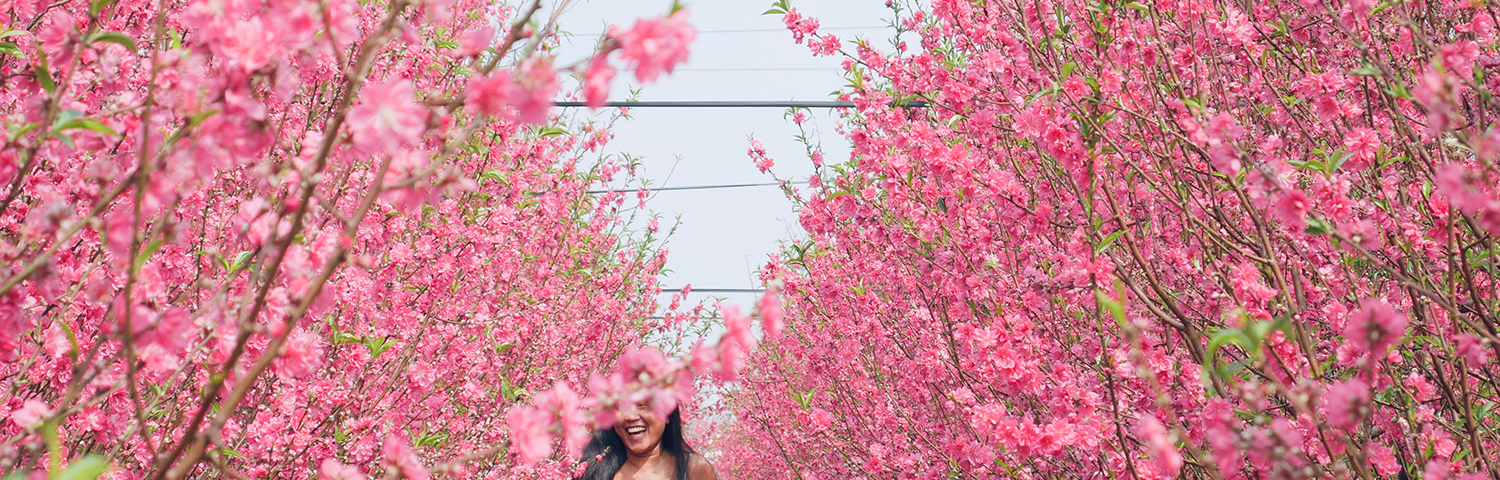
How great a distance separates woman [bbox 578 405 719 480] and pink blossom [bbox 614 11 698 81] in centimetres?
413

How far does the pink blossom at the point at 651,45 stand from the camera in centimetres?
100

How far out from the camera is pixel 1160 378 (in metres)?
2.37

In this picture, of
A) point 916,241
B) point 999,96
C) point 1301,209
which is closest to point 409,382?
point 916,241

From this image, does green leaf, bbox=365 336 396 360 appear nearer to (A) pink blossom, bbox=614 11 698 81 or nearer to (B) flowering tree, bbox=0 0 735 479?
(B) flowering tree, bbox=0 0 735 479

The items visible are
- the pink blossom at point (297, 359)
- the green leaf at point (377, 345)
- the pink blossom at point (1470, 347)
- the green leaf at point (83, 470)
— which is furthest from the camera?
the green leaf at point (377, 345)

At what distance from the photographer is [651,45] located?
100 cm

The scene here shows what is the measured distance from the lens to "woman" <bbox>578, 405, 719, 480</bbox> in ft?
16.5

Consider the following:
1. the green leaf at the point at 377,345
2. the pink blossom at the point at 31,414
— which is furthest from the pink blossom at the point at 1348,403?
the green leaf at the point at 377,345

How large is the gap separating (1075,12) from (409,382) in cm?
259

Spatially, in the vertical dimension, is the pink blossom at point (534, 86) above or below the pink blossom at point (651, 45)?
below

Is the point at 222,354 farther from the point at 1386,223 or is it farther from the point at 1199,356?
the point at 1386,223

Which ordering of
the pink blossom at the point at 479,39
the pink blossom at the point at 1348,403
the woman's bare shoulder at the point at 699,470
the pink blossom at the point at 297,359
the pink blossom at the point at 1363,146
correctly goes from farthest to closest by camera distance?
the woman's bare shoulder at the point at 699,470 → the pink blossom at the point at 1363,146 → the pink blossom at the point at 297,359 → the pink blossom at the point at 1348,403 → the pink blossom at the point at 479,39

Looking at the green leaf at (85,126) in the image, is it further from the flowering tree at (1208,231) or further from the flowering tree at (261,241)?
the flowering tree at (1208,231)

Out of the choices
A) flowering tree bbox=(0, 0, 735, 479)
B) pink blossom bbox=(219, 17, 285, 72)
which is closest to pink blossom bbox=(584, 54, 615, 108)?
flowering tree bbox=(0, 0, 735, 479)
